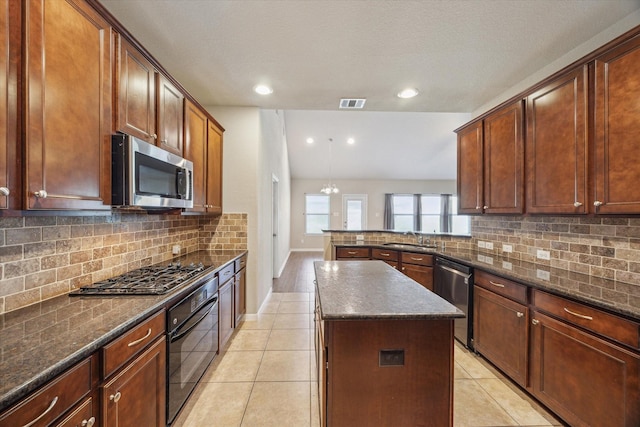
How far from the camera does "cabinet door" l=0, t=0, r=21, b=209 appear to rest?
0.94 meters

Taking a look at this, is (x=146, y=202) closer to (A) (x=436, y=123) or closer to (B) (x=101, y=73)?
(B) (x=101, y=73)

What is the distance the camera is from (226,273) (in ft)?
8.15

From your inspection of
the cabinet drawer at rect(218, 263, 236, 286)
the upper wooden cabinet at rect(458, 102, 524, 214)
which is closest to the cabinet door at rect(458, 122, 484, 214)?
the upper wooden cabinet at rect(458, 102, 524, 214)

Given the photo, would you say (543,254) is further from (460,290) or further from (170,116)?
(170,116)

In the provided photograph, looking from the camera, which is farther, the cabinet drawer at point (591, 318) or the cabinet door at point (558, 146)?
the cabinet door at point (558, 146)

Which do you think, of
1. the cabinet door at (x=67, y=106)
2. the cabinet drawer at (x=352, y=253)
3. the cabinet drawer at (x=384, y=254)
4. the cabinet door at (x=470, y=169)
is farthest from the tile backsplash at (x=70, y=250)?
the cabinet door at (x=470, y=169)

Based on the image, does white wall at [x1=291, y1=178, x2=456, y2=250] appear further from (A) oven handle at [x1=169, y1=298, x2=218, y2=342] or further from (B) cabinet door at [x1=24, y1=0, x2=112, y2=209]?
(B) cabinet door at [x1=24, y1=0, x2=112, y2=209]

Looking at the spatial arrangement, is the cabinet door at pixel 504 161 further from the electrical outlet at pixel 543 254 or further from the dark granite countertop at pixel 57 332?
the dark granite countertop at pixel 57 332

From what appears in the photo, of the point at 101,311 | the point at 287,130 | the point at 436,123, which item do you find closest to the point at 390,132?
the point at 436,123

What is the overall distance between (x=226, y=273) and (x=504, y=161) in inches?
111

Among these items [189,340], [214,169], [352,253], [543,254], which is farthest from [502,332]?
[214,169]

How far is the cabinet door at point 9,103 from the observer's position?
938 mm

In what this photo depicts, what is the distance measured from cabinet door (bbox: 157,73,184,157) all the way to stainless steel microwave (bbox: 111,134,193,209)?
0.39 feet

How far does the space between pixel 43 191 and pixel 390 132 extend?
693cm
